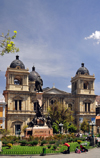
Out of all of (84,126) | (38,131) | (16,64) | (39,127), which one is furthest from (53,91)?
(38,131)

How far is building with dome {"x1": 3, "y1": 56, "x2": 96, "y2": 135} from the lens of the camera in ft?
184

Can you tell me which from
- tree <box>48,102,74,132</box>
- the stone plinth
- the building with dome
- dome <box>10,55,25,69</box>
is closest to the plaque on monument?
the stone plinth

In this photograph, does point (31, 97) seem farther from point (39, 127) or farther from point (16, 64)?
point (39, 127)

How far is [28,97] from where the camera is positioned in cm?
5822

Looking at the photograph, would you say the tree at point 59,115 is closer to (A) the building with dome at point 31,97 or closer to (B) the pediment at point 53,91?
(A) the building with dome at point 31,97

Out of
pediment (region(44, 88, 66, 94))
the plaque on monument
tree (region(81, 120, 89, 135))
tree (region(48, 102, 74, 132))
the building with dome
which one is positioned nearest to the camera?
the plaque on monument

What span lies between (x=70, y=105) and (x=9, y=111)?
1753cm

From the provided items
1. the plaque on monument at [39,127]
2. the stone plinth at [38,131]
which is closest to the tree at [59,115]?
the plaque on monument at [39,127]

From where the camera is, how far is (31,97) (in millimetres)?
59875

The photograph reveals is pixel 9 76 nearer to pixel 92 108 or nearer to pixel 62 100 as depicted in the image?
pixel 62 100

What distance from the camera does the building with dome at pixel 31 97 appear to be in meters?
56.2

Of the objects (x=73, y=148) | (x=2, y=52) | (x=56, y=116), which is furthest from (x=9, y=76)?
(x=2, y=52)

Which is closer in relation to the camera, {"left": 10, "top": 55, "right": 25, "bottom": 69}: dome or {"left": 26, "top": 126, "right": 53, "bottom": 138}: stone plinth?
{"left": 26, "top": 126, "right": 53, "bottom": 138}: stone plinth

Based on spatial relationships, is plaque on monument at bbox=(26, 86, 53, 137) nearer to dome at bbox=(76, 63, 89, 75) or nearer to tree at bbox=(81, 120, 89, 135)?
tree at bbox=(81, 120, 89, 135)
